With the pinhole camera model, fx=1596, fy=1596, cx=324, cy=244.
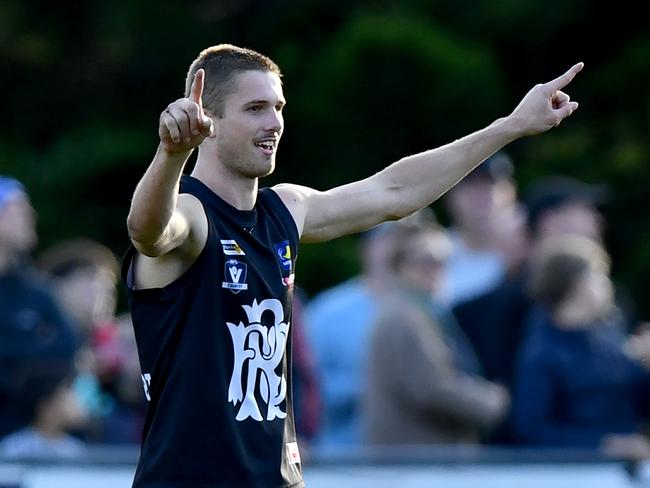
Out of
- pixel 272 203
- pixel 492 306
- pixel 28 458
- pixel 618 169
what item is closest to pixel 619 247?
pixel 618 169

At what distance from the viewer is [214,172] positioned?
16.1 feet

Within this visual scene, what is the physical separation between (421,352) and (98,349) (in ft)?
8.00

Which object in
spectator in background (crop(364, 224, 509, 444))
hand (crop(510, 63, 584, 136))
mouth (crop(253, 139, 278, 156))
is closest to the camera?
mouth (crop(253, 139, 278, 156))

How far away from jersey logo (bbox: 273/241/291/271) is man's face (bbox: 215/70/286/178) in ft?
0.87

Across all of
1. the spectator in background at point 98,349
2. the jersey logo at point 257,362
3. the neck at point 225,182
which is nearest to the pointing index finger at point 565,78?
the neck at point 225,182

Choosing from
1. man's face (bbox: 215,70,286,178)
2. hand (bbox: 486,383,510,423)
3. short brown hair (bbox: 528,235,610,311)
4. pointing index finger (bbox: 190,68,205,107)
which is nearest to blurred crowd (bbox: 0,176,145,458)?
hand (bbox: 486,383,510,423)

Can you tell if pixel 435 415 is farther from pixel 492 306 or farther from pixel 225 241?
pixel 225 241

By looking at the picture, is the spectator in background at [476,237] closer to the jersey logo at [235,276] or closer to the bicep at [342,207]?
the bicep at [342,207]

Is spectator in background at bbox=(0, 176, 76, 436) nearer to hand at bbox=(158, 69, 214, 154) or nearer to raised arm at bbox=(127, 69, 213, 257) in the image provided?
raised arm at bbox=(127, 69, 213, 257)

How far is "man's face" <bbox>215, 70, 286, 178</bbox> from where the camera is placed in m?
4.86

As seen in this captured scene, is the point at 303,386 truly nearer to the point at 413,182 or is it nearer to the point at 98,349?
the point at 98,349

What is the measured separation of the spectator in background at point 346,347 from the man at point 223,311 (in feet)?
13.8

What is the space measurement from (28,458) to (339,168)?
31.1ft

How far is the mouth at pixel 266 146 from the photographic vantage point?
191 inches
